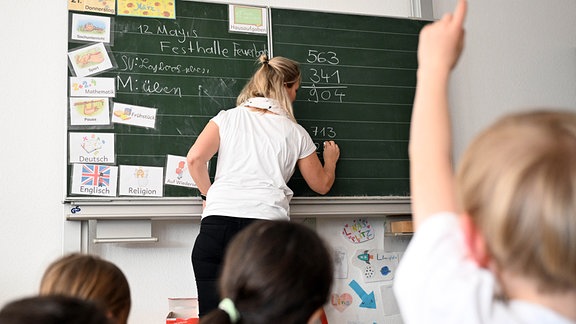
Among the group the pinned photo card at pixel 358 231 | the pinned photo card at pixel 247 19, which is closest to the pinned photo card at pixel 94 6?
the pinned photo card at pixel 247 19

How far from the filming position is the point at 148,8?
3.30 meters

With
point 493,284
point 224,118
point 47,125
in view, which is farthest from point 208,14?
point 493,284

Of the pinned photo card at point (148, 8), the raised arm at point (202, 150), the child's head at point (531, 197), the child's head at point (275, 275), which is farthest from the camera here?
the pinned photo card at point (148, 8)

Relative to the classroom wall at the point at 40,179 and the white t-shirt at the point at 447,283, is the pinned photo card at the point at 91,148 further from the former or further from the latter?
the white t-shirt at the point at 447,283

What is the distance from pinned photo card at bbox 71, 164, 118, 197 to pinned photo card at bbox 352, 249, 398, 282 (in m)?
1.34

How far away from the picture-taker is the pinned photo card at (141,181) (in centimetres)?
310

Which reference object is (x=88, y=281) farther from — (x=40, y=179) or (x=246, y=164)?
(x=40, y=179)

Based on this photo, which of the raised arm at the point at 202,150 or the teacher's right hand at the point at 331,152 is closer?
the raised arm at the point at 202,150

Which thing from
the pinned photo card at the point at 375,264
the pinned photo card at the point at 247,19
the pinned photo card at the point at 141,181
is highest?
the pinned photo card at the point at 247,19

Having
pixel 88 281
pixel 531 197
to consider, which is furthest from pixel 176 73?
pixel 531 197

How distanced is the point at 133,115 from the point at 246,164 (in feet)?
2.20

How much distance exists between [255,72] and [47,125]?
1.04 meters

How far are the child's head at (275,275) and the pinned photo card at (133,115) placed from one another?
198cm

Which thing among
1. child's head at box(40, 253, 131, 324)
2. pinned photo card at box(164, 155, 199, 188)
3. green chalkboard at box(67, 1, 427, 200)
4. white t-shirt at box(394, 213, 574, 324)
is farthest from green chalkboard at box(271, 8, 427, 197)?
white t-shirt at box(394, 213, 574, 324)
